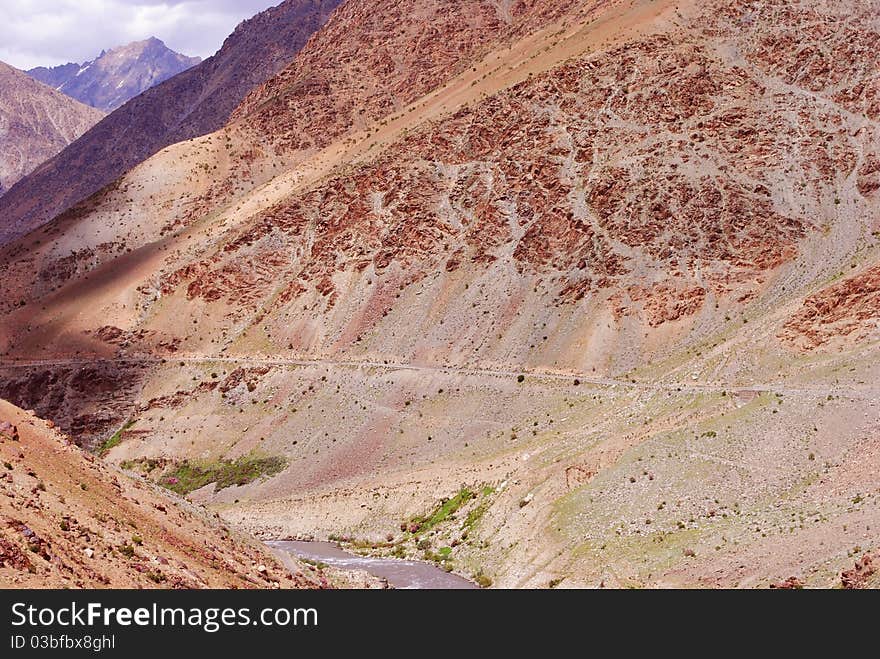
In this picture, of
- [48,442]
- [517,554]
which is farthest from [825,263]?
[48,442]

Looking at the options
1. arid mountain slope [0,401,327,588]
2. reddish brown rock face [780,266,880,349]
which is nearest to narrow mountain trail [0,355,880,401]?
reddish brown rock face [780,266,880,349]

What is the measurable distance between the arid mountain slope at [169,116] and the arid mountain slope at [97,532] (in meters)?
127

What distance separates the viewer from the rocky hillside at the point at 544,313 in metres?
32.3

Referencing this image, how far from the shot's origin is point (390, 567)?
116 feet

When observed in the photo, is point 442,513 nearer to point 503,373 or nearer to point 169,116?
point 503,373

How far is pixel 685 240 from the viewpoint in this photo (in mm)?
54969

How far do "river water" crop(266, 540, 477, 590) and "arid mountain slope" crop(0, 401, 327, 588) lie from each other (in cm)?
581

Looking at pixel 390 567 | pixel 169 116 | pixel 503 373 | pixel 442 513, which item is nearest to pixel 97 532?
pixel 390 567

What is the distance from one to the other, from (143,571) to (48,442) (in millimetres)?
8877

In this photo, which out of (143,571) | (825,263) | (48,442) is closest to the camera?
(143,571)

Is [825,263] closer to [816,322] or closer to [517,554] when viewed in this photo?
[816,322]

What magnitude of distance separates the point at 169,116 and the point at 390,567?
14526cm

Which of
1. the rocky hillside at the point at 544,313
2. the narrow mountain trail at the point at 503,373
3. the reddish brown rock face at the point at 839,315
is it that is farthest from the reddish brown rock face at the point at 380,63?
the reddish brown rock face at the point at 839,315

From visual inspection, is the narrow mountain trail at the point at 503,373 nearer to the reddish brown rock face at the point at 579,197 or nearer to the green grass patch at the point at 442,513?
the reddish brown rock face at the point at 579,197
